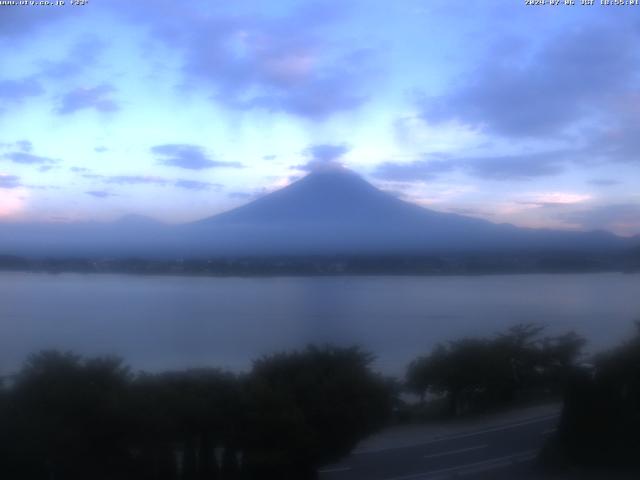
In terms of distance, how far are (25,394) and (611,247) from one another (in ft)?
31.8

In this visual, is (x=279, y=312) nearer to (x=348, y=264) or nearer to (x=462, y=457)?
(x=348, y=264)

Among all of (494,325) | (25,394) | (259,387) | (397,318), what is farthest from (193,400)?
(397,318)

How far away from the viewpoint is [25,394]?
6906 mm

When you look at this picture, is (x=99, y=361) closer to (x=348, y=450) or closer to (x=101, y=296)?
(x=348, y=450)

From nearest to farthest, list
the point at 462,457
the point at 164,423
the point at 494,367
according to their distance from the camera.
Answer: the point at 164,423, the point at 462,457, the point at 494,367

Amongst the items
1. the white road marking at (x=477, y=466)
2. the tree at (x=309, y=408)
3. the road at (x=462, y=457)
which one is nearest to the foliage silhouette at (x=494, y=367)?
the road at (x=462, y=457)

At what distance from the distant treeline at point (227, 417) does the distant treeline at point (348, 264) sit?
5.03 m

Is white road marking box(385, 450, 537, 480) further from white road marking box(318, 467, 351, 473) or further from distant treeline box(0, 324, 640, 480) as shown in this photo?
white road marking box(318, 467, 351, 473)

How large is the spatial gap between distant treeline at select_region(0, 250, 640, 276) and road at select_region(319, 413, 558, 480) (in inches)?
217

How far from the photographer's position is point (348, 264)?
53.6 ft

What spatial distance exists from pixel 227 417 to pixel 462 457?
238 centimetres

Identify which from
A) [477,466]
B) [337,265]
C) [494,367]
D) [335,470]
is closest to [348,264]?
[337,265]

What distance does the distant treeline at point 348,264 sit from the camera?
1322 cm

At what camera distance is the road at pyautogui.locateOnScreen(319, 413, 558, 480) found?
21.9 ft
